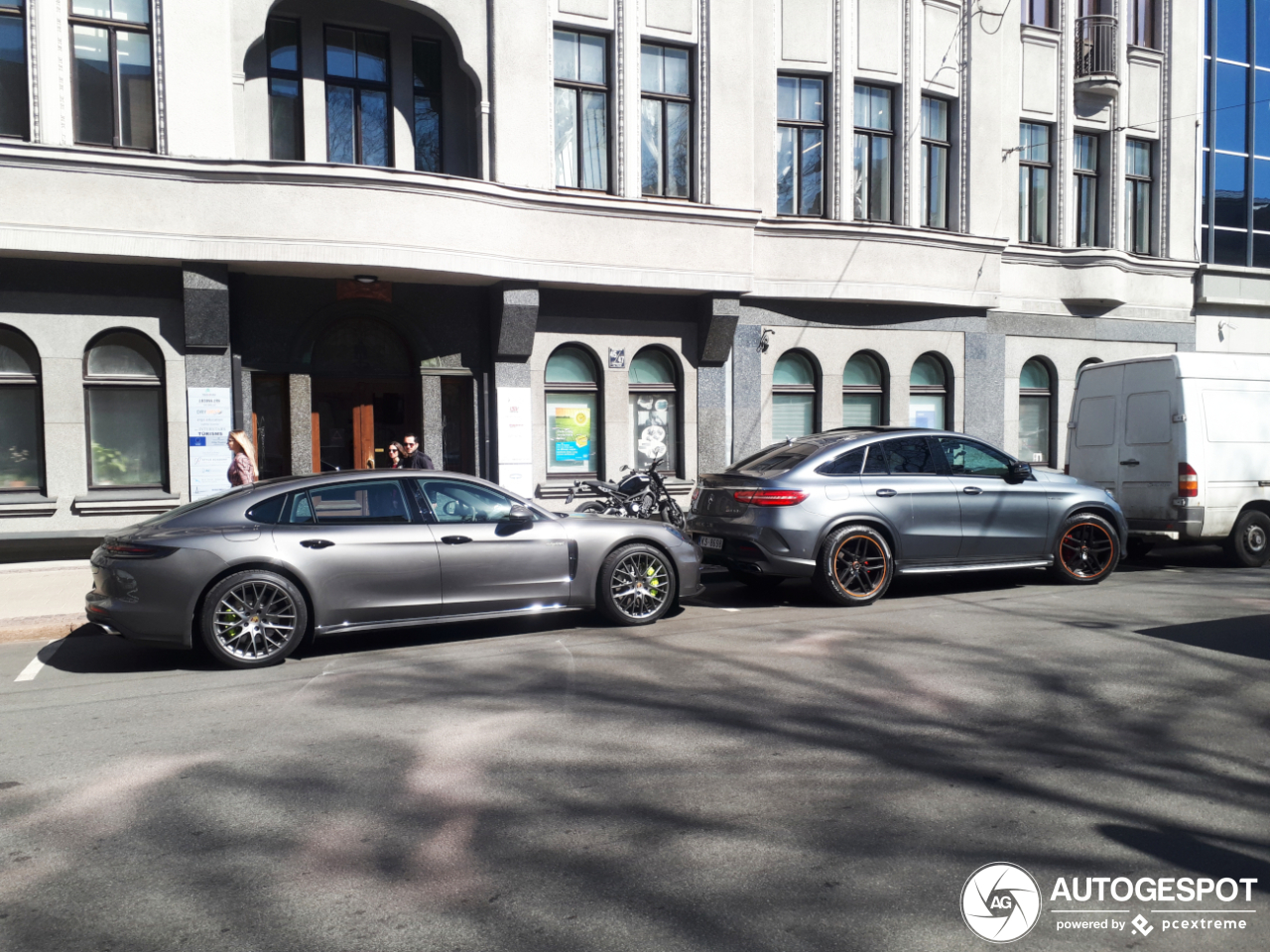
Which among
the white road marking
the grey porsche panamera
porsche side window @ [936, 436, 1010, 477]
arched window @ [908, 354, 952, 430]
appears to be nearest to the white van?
porsche side window @ [936, 436, 1010, 477]

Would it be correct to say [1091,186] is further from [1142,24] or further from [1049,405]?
[1049,405]

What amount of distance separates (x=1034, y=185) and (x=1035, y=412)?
14.2ft

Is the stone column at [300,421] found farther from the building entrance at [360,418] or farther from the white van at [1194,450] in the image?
the white van at [1194,450]

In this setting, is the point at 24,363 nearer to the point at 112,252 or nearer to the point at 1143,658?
the point at 112,252

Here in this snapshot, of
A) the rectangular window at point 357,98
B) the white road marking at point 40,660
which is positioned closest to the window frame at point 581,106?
the rectangular window at point 357,98

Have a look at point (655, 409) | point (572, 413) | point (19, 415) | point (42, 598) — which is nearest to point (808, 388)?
point (655, 409)

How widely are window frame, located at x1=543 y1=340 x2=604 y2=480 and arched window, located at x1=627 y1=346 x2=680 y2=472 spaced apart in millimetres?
578

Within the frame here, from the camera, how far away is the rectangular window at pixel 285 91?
14.1 m

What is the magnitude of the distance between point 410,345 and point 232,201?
10.2 feet

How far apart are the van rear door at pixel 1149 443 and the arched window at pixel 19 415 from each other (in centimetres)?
1337

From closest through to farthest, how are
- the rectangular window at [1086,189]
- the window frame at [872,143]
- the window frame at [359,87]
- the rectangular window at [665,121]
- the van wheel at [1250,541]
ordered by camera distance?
1. the van wheel at [1250,541]
2. the window frame at [359,87]
3. the rectangular window at [665,121]
4. the window frame at [872,143]
5. the rectangular window at [1086,189]

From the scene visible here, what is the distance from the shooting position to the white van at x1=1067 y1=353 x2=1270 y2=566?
11852 mm

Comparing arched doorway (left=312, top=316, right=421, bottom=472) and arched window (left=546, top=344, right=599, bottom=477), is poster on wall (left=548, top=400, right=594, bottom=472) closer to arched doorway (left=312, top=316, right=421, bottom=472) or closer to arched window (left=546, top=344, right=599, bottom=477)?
arched window (left=546, top=344, right=599, bottom=477)

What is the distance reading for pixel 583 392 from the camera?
1587 centimetres
